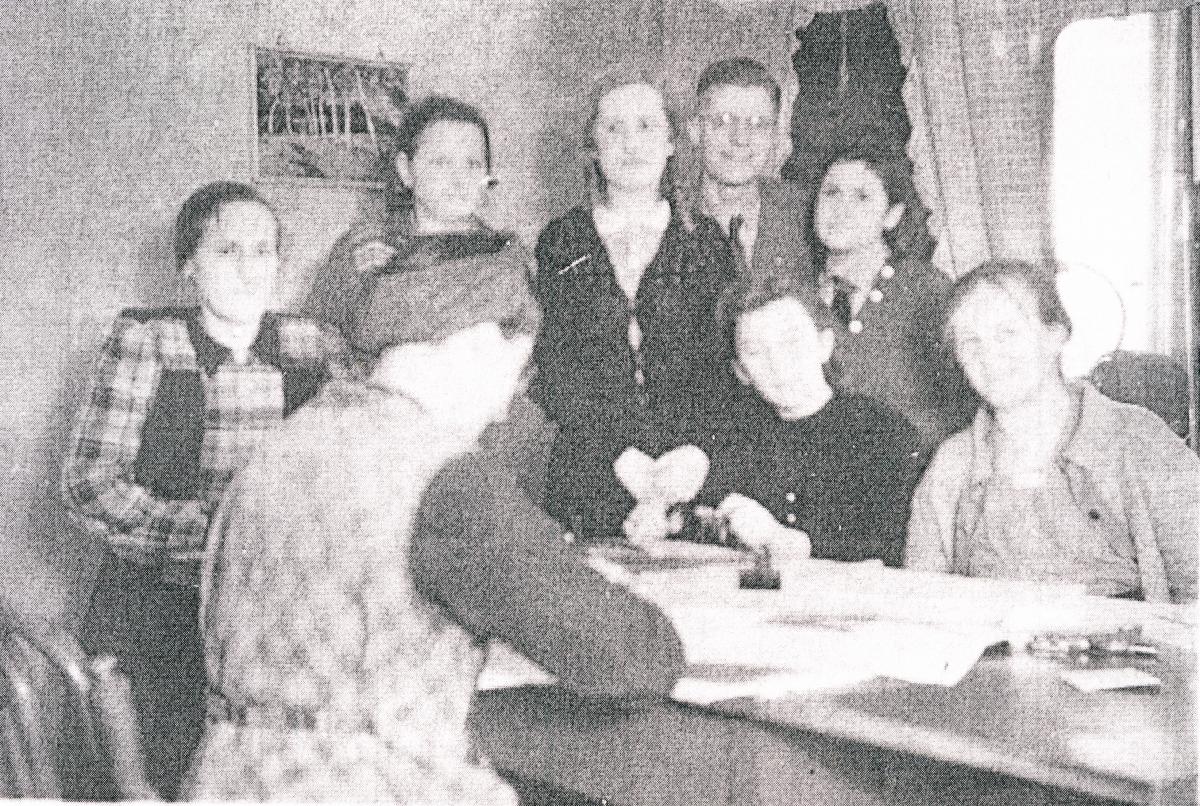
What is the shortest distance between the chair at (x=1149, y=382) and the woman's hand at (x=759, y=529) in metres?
0.48

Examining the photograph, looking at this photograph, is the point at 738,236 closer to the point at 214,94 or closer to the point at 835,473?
the point at 835,473

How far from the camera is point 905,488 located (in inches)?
81.9

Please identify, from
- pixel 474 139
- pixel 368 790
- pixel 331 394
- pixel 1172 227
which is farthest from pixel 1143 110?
pixel 368 790

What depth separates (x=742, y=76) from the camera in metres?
2.09

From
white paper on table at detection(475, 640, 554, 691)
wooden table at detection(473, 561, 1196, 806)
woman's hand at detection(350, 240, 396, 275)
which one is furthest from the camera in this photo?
woman's hand at detection(350, 240, 396, 275)

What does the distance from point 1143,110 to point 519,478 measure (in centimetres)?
103

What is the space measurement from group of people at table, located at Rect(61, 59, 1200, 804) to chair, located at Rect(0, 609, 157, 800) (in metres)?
0.04

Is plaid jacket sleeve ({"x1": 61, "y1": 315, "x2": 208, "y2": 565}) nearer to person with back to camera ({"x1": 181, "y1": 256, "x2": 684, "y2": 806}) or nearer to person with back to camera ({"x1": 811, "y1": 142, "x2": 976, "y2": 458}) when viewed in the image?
person with back to camera ({"x1": 181, "y1": 256, "x2": 684, "y2": 806})

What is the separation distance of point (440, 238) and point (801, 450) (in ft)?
2.05

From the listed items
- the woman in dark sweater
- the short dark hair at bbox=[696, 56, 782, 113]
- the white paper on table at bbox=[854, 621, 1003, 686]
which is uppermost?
the short dark hair at bbox=[696, 56, 782, 113]

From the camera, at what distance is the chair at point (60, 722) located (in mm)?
2059

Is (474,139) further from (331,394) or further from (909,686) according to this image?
(909,686)

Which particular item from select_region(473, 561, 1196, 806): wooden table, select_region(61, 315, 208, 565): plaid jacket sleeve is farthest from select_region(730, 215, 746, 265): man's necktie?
select_region(61, 315, 208, 565): plaid jacket sleeve

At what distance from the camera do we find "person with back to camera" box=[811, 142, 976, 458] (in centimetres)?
205
